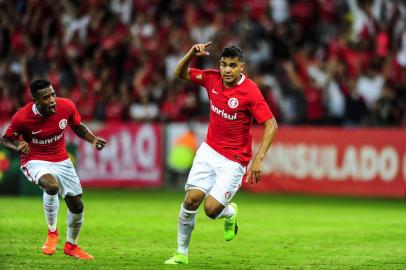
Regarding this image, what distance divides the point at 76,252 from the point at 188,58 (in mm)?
2614

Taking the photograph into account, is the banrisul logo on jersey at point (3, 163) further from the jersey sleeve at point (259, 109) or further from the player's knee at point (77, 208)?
the jersey sleeve at point (259, 109)

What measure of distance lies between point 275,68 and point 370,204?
540cm

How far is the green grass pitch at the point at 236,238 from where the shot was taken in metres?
11.3

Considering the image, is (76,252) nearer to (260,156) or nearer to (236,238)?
(260,156)

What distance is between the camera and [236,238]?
558 inches

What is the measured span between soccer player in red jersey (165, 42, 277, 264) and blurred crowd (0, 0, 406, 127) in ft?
40.3

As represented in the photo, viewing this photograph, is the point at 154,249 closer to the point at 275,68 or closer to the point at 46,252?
the point at 46,252

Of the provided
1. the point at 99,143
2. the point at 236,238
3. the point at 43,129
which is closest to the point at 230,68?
the point at 99,143

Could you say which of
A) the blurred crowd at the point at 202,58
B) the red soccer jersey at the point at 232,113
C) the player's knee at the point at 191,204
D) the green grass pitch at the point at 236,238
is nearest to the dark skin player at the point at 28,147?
the green grass pitch at the point at 236,238

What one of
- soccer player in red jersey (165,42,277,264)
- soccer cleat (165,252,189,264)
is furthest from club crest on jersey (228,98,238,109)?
soccer cleat (165,252,189,264)

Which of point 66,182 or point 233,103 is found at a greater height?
point 233,103

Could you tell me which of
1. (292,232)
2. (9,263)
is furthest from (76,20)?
(9,263)

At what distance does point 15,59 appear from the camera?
988 inches

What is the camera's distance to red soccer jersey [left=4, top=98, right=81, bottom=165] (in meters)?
11.4
